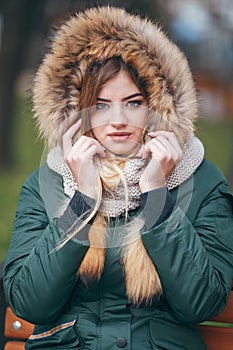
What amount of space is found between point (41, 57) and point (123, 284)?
0.94 metres

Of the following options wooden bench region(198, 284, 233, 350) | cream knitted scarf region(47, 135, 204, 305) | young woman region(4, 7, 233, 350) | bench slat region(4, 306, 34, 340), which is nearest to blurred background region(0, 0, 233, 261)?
young woman region(4, 7, 233, 350)

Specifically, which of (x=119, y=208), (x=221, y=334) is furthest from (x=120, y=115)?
(x=221, y=334)

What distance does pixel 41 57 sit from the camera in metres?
3.23

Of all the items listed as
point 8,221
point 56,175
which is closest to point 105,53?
point 56,175

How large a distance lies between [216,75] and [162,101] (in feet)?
62.0

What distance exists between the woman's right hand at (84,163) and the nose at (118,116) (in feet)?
0.35

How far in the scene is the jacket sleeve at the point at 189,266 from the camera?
9.52 ft

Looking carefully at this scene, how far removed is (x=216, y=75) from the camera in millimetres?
21641

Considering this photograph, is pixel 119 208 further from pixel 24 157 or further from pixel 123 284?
pixel 24 157

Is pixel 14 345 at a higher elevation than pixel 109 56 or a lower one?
lower

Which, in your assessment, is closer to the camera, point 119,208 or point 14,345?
point 119,208

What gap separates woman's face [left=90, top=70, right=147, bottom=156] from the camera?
120 inches

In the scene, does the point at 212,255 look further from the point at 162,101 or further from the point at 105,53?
the point at 105,53

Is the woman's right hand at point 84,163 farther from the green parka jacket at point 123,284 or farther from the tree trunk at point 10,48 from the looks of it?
the tree trunk at point 10,48
